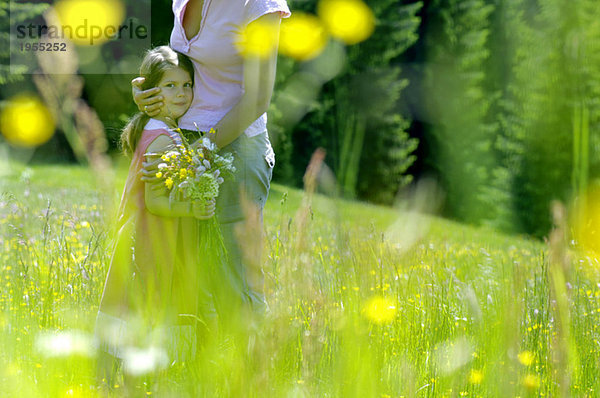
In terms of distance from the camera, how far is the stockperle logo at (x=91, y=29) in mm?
14016

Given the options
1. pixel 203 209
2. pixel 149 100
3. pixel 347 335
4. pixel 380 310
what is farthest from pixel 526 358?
pixel 149 100

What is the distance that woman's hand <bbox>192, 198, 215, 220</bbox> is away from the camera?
2377 millimetres

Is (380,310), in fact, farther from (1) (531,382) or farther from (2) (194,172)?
(2) (194,172)

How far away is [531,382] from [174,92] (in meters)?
1.65

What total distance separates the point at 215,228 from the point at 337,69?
44.8 ft

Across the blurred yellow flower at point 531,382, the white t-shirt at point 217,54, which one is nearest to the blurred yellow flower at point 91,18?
the white t-shirt at point 217,54

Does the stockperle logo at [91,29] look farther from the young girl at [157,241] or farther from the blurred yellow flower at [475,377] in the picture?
the blurred yellow flower at [475,377]

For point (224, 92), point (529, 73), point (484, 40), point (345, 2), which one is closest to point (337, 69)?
point (345, 2)

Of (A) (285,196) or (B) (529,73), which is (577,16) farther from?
(A) (285,196)

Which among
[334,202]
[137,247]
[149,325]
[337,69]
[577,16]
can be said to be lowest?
[149,325]

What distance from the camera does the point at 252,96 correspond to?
2461 mm

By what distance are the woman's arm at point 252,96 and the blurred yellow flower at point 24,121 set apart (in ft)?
42.6

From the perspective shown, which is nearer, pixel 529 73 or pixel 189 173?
pixel 189 173

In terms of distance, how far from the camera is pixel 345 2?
1570cm
